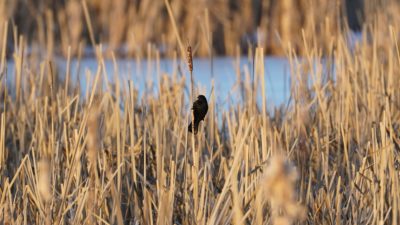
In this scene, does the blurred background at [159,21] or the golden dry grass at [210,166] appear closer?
the golden dry grass at [210,166]

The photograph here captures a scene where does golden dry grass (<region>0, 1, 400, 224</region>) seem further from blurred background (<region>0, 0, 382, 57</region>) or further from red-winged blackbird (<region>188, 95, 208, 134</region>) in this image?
blurred background (<region>0, 0, 382, 57</region>)

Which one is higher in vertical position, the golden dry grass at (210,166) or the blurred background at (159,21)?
→ the blurred background at (159,21)

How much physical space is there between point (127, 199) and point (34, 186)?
298mm

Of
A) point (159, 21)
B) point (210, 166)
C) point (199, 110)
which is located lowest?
point (210, 166)

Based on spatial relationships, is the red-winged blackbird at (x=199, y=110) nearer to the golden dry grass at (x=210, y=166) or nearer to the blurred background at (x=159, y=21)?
the golden dry grass at (x=210, y=166)

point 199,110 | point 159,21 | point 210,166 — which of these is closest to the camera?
point 199,110

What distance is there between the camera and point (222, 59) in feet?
23.0

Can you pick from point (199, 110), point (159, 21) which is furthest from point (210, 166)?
point (159, 21)

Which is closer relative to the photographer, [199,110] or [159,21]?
[199,110]

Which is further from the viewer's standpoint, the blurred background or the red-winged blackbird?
the blurred background

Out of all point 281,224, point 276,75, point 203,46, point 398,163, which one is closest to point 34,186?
point 398,163

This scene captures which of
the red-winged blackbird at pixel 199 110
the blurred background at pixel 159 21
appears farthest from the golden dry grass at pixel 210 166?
the blurred background at pixel 159 21

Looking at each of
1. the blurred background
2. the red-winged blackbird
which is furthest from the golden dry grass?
the blurred background

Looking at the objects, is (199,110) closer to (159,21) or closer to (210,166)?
(210,166)
